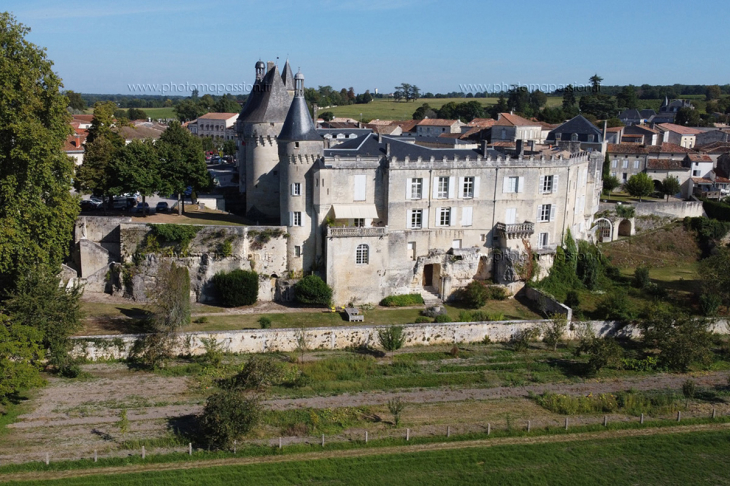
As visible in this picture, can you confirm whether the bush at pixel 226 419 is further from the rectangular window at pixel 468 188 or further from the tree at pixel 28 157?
the rectangular window at pixel 468 188

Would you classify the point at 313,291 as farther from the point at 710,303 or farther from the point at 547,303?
the point at 710,303

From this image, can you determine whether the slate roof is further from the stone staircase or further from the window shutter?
the stone staircase

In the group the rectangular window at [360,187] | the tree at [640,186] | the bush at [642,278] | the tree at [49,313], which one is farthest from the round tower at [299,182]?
the tree at [640,186]

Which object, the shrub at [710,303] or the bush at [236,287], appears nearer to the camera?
the bush at [236,287]

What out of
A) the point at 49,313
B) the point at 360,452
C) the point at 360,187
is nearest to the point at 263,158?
the point at 360,187

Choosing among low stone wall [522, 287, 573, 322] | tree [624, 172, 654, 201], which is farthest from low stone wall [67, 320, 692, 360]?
tree [624, 172, 654, 201]

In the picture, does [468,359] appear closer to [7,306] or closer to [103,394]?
[103,394]

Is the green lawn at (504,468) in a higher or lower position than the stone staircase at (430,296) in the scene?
lower
